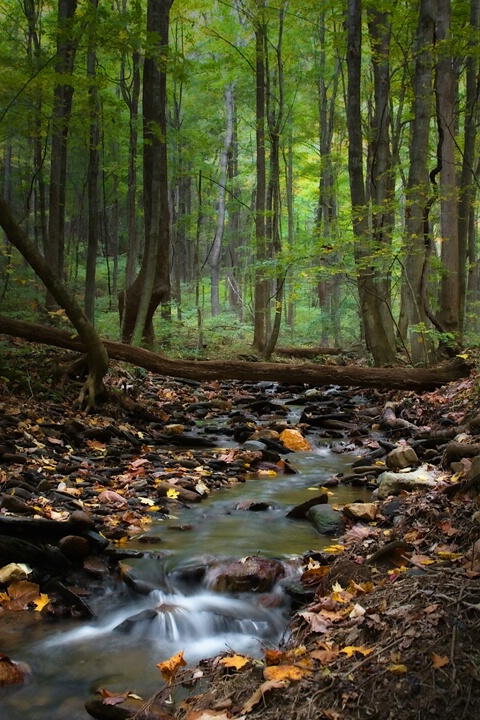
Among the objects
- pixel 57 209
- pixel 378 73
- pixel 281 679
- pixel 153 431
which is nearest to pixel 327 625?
pixel 281 679

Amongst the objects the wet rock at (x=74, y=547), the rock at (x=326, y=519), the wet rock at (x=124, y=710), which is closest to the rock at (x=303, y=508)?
the rock at (x=326, y=519)

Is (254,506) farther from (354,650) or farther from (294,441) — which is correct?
(354,650)

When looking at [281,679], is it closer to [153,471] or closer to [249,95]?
[153,471]

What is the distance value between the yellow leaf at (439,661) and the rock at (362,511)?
2.92 metres

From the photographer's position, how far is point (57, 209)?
14.4 m

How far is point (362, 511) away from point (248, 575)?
1.48 m

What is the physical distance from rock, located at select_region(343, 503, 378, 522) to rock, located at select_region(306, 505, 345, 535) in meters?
0.12

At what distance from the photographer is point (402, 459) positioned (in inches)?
273

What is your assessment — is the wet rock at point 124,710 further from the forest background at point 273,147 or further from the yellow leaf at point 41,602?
the forest background at point 273,147

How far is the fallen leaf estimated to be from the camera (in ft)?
8.05

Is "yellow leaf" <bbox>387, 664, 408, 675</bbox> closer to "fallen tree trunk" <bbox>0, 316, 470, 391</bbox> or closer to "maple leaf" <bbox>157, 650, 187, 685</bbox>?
"maple leaf" <bbox>157, 650, 187, 685</bbox>

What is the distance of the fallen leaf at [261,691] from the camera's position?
2455 mm

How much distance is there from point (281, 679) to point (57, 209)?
14.0 meters

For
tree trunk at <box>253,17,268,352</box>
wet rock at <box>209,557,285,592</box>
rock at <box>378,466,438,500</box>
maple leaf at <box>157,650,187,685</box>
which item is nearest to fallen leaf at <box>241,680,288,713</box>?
maple leaf at <box>157,650,187,685</box>
